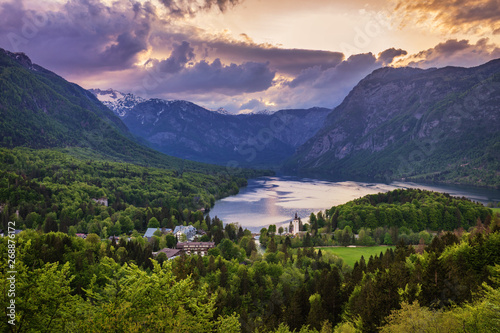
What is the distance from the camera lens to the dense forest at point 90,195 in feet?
279

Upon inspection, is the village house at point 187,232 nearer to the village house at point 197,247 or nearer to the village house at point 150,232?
the village house at point 150,232

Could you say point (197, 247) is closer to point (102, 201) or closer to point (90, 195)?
point (102, 201)

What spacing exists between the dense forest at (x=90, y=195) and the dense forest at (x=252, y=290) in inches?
1025

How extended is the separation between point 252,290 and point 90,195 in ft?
289

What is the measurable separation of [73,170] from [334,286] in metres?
128

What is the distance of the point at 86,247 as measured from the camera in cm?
5138

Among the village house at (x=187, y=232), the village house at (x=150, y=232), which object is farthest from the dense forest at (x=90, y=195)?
the village house at (x=187, y=232)

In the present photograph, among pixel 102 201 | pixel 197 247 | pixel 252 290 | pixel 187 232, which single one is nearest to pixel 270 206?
pixel 187 232

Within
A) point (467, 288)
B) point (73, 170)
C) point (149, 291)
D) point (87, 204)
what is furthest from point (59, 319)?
point (73, 170)

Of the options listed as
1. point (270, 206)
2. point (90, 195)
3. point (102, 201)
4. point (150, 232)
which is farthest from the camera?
point (270, 206)

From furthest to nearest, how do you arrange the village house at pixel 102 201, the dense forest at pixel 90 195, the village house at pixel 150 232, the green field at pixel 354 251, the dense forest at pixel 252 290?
the village house at pixel 102 201
the dense forest at pixel 90 195
the village house at pixel 150 232
the green field at pixel 354 251
the dense forest at pixel 252 290

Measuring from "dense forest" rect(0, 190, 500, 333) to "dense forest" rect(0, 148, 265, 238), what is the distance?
26.0m

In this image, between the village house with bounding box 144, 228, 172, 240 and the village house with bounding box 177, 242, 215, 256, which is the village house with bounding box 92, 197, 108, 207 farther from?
the village house with bounding box 177, 242, 215, 256

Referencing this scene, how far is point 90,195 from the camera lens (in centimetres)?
11344
